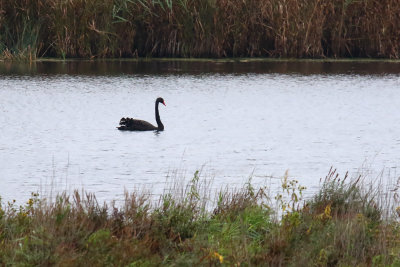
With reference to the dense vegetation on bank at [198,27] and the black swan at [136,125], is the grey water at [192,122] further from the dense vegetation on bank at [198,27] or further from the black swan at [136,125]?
the dense vegetation on bank at [198,27]

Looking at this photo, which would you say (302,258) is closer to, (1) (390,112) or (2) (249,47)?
(1) (390,112)

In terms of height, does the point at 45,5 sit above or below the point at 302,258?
above

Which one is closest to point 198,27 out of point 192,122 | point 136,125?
point 192,122

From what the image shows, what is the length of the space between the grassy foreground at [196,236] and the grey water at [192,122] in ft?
5.94

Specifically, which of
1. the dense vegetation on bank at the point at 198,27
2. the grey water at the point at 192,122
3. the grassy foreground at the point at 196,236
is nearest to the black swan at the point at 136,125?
the grey water at the point at 192,122

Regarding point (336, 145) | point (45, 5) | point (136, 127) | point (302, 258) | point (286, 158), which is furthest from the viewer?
point (45, 5)

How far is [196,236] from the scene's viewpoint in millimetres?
7480

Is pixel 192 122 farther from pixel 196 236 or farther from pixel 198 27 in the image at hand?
pixel 196 236

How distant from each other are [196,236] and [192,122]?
964 centimetres

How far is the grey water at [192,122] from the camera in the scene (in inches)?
472

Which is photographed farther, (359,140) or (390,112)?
(390,112)

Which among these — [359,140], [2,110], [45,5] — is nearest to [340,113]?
[359,140]

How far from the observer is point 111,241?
6.87m

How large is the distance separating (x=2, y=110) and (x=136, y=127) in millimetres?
3416
